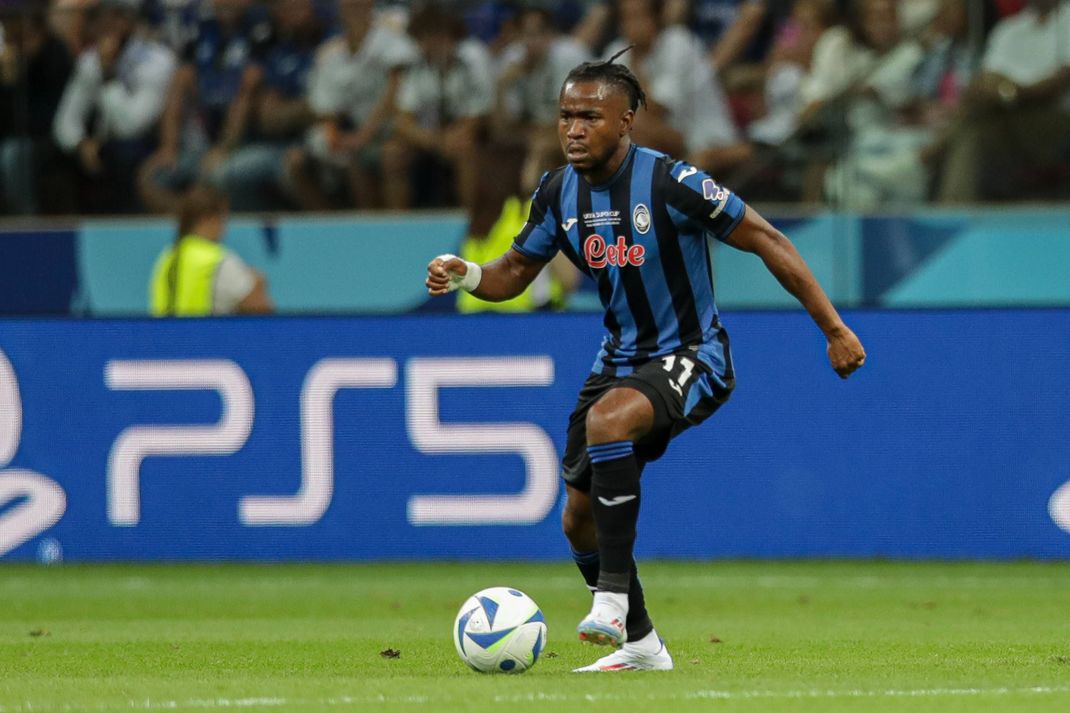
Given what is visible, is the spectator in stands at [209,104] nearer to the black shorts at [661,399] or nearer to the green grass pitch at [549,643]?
the green grass pitch at [549,643]

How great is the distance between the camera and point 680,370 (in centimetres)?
617

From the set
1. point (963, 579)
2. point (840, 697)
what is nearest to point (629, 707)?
point (840, 697)

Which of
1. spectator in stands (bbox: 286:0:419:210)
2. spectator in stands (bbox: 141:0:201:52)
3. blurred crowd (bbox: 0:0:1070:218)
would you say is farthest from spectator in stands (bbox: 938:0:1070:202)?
spectator in stands (bbox: 141:0:201:52)

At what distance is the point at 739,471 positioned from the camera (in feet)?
35.4

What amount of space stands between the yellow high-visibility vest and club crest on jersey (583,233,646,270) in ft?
20.1

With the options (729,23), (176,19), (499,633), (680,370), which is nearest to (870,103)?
(729,23)

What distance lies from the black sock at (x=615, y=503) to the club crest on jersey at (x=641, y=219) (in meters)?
0.78

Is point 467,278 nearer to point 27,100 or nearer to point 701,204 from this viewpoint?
point 701,204

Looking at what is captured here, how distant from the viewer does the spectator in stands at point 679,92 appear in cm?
1234

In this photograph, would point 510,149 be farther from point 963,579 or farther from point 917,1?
point 963,579

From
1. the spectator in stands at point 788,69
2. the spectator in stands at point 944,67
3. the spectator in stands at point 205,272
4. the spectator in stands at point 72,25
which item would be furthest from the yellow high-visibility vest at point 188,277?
the spectator in stands at point 944,67

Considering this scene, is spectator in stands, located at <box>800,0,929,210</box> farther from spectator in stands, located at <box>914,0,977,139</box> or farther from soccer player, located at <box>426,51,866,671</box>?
soccer player, located at <box>426,51,866,671</box>

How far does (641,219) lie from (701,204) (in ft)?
0.70

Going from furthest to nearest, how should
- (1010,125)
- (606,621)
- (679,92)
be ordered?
1. (679,92)
2. (1010,125)
3. (606,621)
